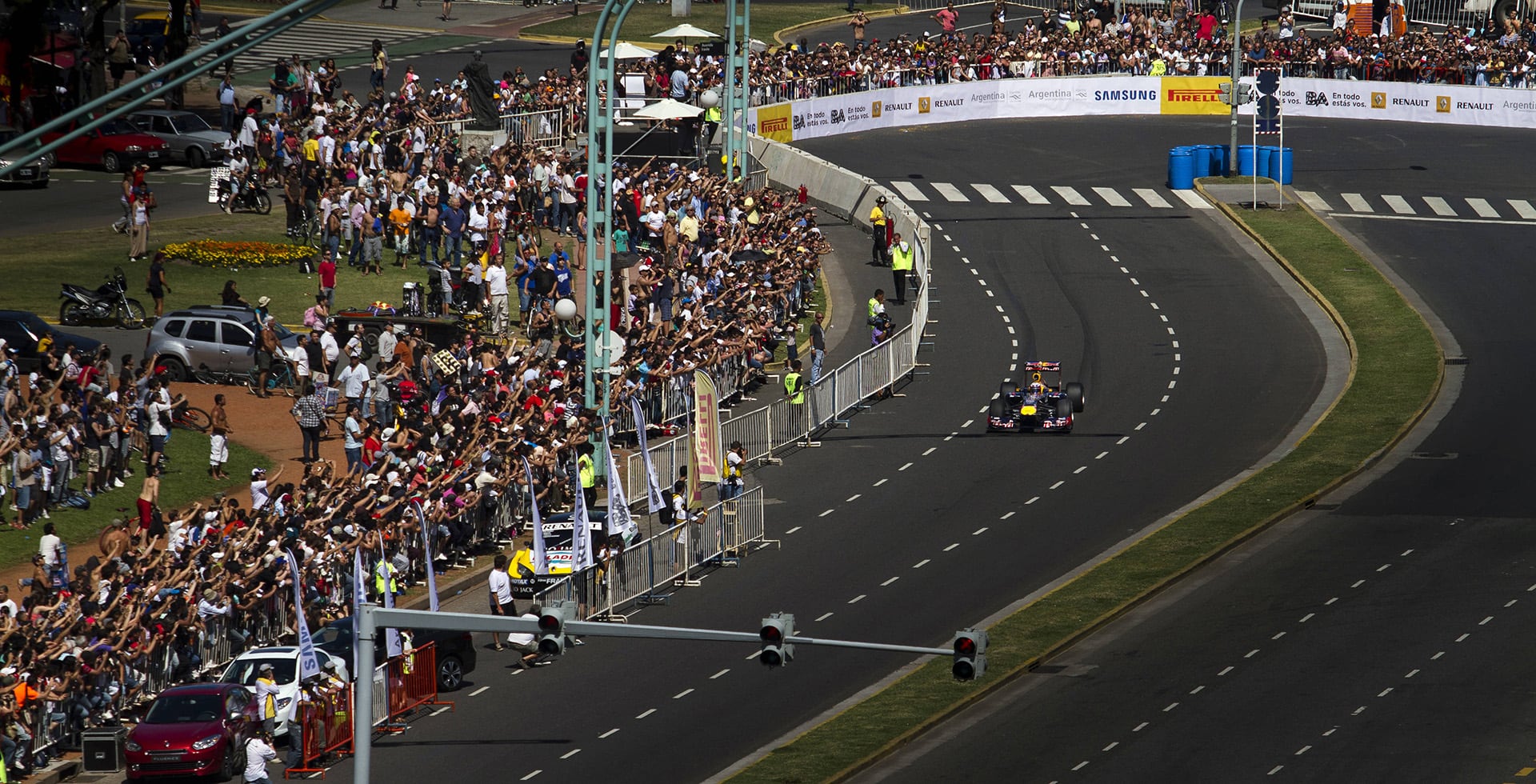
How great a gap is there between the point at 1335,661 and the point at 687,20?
189 feet

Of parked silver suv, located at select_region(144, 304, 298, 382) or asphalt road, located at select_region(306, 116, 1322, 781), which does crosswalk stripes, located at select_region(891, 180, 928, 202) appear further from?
parked silver suv, located at select_region(144, 304, 298, 382)

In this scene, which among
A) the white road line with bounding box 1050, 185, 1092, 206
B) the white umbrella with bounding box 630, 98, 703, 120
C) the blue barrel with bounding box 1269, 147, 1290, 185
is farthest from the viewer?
the blue barrel with bounding box 1269, 147, 1290, 185

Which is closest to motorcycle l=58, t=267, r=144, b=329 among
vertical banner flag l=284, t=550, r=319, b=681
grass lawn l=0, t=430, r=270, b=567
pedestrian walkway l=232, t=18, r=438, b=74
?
grass lawn l=0, t=430, r=270, b=567

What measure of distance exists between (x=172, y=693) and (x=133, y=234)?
25.2m

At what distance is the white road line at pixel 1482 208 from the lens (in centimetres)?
5697

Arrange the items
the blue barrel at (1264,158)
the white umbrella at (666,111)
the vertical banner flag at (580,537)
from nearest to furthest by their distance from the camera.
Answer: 1. the vertical banner flag at (580,537)
2. the white umbrella at (666,111)
3. the blue barrel at (1264,158)

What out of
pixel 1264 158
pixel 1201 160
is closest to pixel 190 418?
pixel 1201 160

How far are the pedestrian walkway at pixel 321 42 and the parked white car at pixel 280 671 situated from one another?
4753 cm

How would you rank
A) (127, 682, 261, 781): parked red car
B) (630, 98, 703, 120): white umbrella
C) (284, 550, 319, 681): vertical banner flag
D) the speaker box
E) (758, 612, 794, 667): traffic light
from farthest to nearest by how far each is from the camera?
(630, 98, 703, 120): white umbrella < (284, 550, 319, 681): vertical banner flag < the speaker box < (127, 682, 261, 781): parked red car < (758, 612, 794, 667): traffic light

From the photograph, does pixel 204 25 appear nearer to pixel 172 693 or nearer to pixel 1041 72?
pixel 1041 72

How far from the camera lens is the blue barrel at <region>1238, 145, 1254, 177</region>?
61.0m

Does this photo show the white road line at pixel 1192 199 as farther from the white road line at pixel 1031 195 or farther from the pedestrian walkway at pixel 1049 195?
the white road line at pixel 1031 195

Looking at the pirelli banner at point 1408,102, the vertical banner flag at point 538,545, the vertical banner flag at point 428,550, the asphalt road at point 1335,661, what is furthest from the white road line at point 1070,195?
the vertical banner flag at point 538,545

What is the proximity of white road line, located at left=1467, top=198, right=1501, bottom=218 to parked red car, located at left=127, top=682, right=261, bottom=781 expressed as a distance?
43.0 meters
